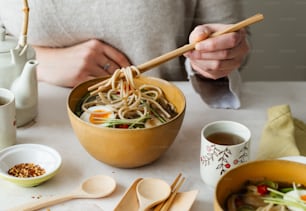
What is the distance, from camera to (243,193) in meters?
0.71

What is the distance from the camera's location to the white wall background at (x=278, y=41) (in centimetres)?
172

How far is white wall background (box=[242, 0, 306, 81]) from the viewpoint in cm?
172

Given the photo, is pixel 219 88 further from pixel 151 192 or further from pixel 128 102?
pixel 151 192

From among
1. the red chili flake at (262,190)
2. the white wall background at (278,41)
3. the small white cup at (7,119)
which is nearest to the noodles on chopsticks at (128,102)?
the small white cup at (7,119)

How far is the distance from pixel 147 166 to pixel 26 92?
235 mm

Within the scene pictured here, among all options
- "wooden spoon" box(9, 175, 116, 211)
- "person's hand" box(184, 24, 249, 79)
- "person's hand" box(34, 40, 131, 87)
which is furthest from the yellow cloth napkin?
"person's hand" box(34, 40, 131, 87)

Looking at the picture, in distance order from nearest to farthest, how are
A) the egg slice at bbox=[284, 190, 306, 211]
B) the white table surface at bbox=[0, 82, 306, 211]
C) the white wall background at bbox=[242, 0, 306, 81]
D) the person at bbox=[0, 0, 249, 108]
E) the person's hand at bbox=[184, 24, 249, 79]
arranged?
the egg slice at bbox=[284, 190, 306, 211], the white table surface at bbox=[0, 82, 306, 211], the person's hand at bbox=[184, 24, 249, 79], the person at bbox=[0, 0, 249, 108], the white wall background at bbox=[242, 0, 306, 81]

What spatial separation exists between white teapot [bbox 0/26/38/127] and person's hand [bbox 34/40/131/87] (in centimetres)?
16

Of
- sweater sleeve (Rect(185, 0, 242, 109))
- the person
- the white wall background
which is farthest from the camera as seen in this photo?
the white wall background

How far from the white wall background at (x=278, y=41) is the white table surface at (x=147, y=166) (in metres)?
0.65

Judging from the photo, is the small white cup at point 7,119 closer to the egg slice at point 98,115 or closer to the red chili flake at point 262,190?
the egg slice at point 98,115

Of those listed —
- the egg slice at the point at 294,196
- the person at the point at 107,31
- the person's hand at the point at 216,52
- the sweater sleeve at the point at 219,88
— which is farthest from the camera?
the person at the point at 107,31

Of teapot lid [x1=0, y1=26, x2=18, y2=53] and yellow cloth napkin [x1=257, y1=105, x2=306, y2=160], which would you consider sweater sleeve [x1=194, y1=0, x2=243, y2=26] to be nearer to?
yellow cloth napkin [x1=257, y1=105, x2=306, y2=160]

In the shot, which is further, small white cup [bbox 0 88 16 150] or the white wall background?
the white wall background
